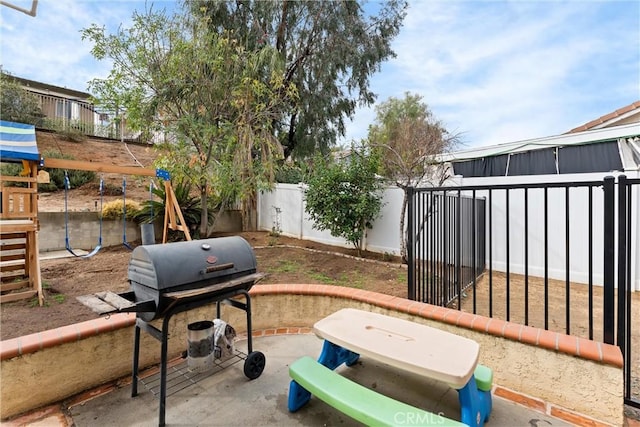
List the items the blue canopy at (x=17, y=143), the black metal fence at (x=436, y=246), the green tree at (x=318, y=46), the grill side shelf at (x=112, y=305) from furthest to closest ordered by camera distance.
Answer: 1. the green tree at (x=318, y=46)
2. the blue canopy at (x=17, y=143)
3. the black metal fence at (x=436, y=246)
4. the grill side shelf at (x=112, y=305)

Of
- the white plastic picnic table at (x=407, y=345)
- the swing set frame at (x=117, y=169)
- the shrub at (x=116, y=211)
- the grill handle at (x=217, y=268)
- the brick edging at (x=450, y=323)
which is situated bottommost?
the brick edging at (x=450, y=323)

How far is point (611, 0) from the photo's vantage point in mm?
4254

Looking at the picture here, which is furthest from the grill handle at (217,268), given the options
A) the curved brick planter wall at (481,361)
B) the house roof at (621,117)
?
the house roof at (621,117)

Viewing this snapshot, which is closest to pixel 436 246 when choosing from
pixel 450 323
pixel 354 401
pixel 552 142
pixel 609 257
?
pixel 450 323

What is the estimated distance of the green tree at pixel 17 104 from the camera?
10.4m

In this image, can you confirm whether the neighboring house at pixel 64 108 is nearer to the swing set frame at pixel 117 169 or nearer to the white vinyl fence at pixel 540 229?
the swing set frame at pixel 117 169

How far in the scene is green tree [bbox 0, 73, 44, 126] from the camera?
10.4 meters

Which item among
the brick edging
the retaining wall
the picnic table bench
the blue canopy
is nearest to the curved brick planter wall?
the brick edging

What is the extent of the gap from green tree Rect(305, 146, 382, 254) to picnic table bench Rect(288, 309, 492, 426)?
154 inches

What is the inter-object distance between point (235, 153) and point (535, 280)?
5815mm

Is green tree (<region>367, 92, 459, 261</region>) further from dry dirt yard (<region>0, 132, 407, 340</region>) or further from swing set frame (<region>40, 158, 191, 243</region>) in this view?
swing set frame (<region>40, 158, 191, 243</region>)

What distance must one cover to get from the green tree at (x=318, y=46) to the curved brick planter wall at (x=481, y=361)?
22.4 ft

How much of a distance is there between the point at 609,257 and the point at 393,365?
159cm

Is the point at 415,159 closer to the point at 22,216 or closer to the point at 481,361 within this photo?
the point at 481,361
